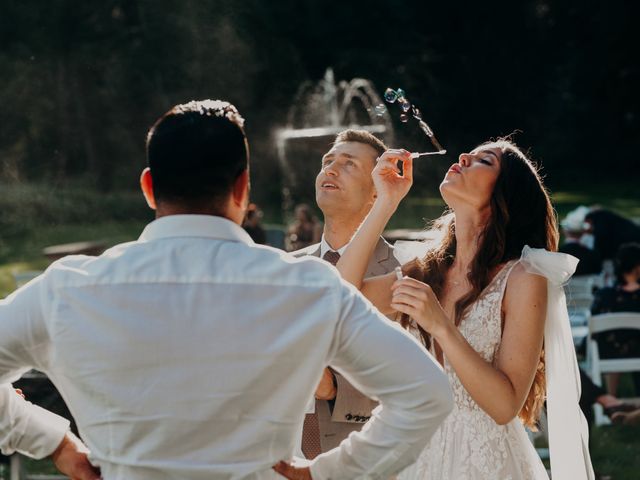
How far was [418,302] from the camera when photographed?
8.89 ft

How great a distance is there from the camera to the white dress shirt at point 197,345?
1896 millimetres

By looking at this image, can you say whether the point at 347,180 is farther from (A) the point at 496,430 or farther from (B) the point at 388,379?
(B) the point at 388,379

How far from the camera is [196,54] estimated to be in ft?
83.1

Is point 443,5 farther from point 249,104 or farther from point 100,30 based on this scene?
point 100,30

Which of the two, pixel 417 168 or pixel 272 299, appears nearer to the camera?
pixel 272 299

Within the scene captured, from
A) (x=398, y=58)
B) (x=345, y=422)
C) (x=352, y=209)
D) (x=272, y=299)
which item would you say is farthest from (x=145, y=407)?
(x=398, y=58)

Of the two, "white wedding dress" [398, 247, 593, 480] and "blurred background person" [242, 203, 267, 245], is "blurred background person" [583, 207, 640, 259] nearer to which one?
"blurred background person" [242, 203, 267, 245]

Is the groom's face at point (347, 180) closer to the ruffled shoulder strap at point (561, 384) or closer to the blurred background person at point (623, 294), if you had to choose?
the ruffled shoulder strap at point (561, 384)

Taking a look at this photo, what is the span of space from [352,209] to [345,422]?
2.90 feet

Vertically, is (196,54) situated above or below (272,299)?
above

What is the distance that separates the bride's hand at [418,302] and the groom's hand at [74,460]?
986 mm

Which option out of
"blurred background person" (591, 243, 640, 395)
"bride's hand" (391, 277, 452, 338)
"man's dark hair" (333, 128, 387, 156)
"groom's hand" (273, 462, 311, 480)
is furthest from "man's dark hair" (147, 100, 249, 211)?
"blurred background person" (591, 243, 640, 395)

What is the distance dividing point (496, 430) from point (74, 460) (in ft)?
5.28

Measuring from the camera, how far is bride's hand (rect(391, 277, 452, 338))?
8.90ft
